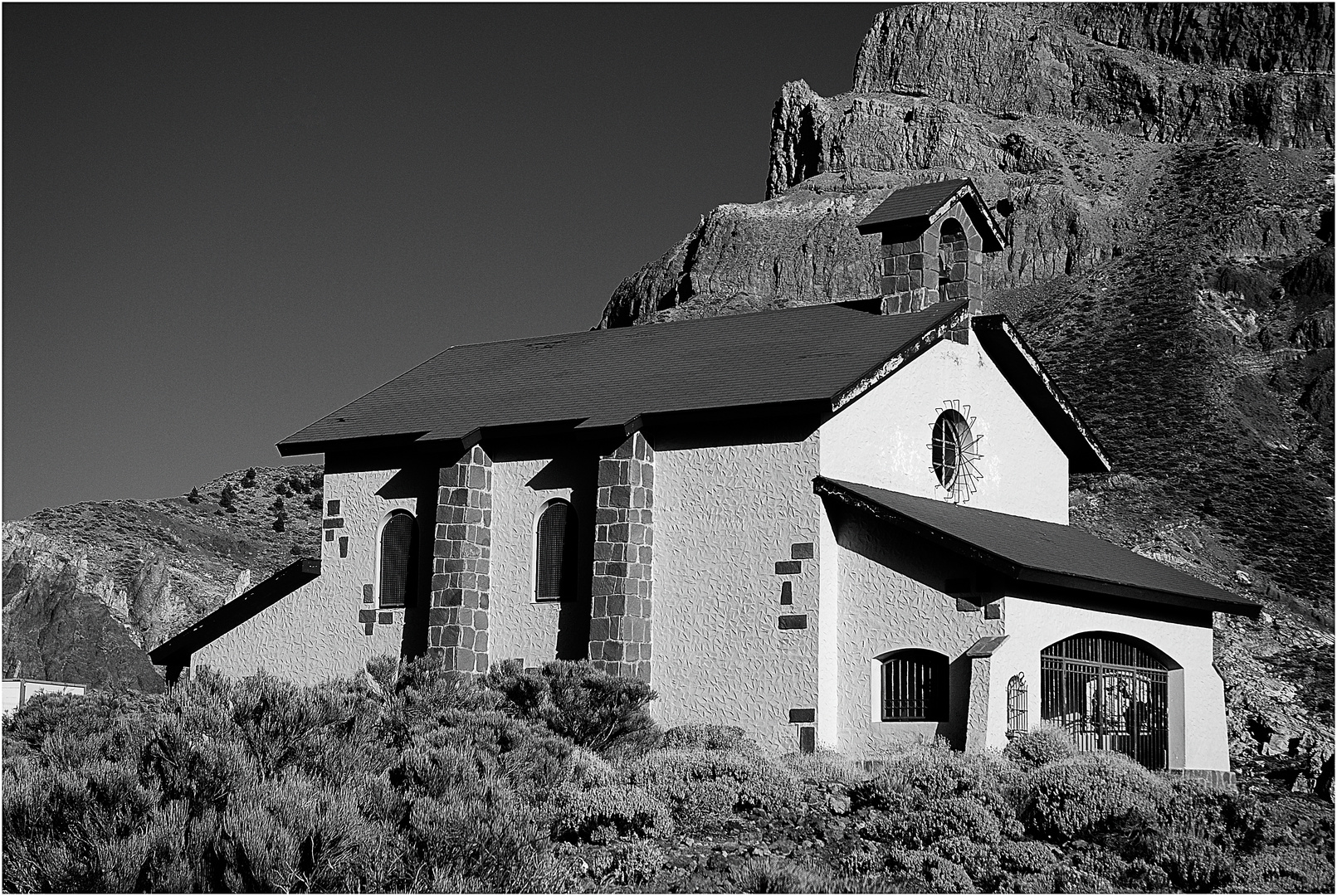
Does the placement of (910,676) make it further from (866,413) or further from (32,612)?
(32,612)

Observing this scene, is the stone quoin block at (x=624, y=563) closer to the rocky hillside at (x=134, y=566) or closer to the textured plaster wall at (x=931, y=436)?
the textured plaster wall at (x=931, y=436)

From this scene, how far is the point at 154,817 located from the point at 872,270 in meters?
87.7

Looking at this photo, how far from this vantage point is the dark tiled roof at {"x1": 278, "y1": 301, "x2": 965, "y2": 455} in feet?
80.8

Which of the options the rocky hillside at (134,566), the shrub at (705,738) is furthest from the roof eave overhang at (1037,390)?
the rocky hillside at (134,566)

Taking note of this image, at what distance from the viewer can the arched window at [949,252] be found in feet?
90.7

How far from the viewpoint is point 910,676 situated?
22.9m

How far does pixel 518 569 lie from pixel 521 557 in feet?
0.68

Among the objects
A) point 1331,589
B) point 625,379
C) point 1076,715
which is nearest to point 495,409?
point 625,379

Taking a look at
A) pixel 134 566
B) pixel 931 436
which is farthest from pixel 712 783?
pixel 134 566

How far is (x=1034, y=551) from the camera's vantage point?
2366 centimetres

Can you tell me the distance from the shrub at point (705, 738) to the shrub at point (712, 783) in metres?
2.39

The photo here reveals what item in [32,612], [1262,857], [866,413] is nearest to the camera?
[1262,857]

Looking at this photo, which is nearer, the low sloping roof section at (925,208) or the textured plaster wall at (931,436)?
the textured plaster wall at (931,436)

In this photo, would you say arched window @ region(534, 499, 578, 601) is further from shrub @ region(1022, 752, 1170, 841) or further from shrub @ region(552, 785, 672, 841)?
shrub @ region(552, 785, 672, 841)
